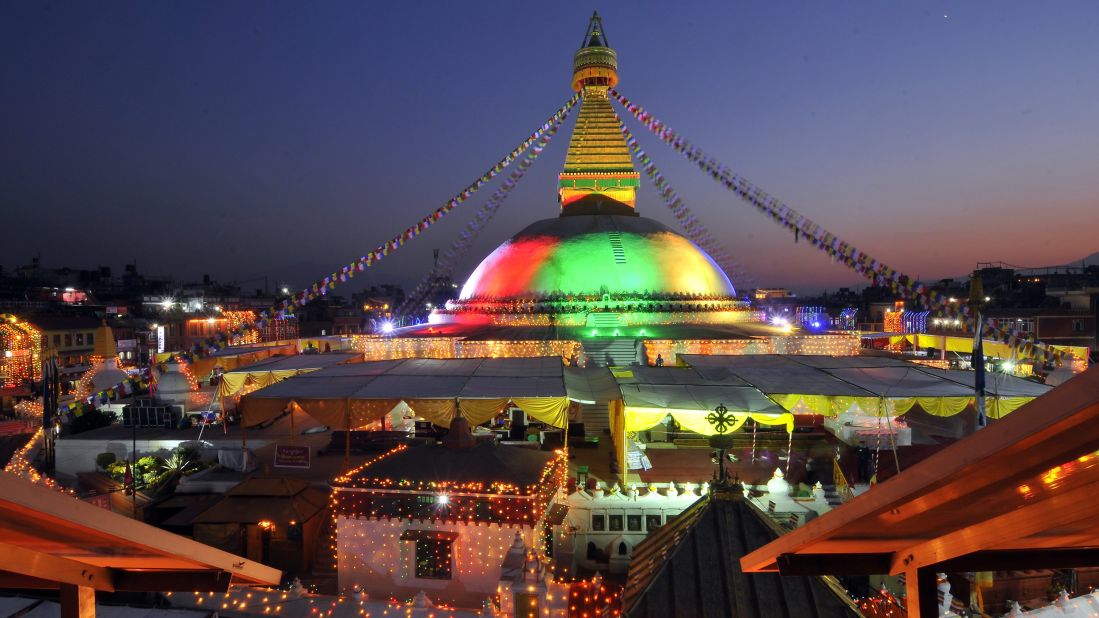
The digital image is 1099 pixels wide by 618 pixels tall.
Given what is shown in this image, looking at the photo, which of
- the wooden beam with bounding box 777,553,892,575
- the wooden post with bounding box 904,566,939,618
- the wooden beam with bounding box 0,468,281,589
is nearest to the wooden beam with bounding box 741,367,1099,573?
the wooden beam with bounding box 777,553,892,575

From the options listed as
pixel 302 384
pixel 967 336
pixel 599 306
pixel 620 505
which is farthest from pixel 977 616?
pixel 967 336

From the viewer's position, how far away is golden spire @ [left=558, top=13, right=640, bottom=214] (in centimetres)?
3022

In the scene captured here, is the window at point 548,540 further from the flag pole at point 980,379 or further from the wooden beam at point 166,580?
the flag pole at point 980,379

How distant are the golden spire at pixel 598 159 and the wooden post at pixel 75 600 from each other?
27.6m

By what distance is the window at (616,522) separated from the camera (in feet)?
40.7

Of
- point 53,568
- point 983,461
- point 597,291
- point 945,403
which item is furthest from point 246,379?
point 983,461

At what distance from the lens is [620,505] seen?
40.6ft

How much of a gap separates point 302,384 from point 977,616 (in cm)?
1422

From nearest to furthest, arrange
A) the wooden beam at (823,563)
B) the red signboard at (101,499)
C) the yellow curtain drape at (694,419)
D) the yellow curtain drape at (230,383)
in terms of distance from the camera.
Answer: the wooden beam at (823,563) < the yellow curtain drape at (694,419) < the red signboard at (101,499) < the yellow curtain drape at (230,383)

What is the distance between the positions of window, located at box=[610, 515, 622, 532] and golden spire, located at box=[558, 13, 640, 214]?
19.8 m

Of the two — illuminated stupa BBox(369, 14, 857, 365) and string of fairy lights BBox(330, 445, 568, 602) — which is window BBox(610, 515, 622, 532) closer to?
string of fairy lights BBox(330, 445, 568, 602)

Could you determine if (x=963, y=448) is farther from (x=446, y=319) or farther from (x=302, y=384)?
(x=446, y=319)

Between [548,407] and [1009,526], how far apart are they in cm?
1126

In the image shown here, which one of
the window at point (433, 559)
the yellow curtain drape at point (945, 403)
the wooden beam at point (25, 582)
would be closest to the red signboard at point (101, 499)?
the window at point (433, 559)
